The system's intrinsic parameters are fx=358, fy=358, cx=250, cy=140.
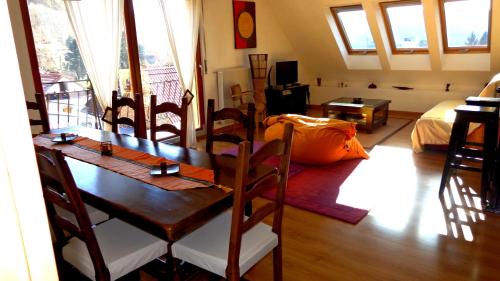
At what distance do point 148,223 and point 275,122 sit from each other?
10.1 ft

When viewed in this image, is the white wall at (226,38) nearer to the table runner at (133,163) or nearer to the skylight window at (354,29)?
the skylight window at (354,29)

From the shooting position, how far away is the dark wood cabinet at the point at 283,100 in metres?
6.12

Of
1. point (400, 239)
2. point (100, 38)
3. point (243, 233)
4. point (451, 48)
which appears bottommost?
→ point (400, 239)

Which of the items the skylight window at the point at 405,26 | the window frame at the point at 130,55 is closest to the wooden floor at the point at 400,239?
the window frame at the point at 130,55

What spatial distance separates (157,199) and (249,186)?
40cm

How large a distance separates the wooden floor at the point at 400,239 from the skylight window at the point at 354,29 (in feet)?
11.7

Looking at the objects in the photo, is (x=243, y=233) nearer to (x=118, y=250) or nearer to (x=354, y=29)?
(x=118, y=250)

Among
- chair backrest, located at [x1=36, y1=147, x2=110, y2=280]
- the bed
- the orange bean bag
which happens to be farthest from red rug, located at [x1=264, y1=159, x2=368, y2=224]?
chair backrest, located at [x1=36, y1=147, x2=110, y2=280]

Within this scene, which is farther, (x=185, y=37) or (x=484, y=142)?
(x=185, y=37)

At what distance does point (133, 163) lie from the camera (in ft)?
6.53

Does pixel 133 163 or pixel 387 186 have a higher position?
pixel 133 163

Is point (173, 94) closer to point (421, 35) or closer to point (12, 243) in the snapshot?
point (421, 35)

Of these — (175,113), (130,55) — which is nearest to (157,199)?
(175,113)

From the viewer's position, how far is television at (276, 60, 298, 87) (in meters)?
6.34
